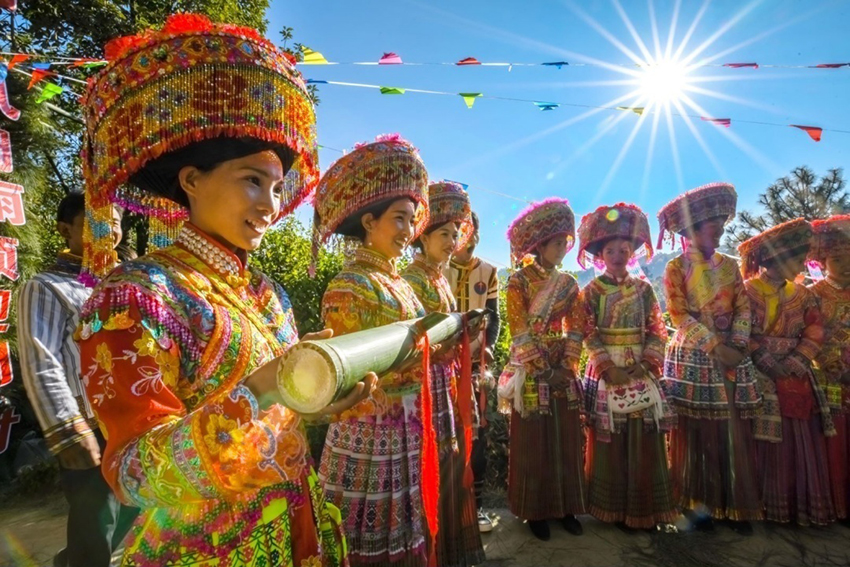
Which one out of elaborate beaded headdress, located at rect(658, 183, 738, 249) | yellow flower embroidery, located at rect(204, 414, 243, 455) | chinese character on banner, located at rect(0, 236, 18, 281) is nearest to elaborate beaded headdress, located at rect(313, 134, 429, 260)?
yellow flower embroidery, located at rect(204, 414, 243, 455)

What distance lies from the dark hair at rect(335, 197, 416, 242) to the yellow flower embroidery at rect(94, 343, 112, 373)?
6.34ft

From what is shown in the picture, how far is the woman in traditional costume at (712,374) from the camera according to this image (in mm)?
4137

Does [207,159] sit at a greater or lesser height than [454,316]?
greater

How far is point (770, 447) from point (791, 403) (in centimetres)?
44

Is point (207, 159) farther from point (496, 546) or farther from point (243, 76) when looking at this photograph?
point (496, 546)

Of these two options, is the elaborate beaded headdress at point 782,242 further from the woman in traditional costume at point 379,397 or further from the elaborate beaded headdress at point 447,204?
the woman in traditional costume at point 379,397

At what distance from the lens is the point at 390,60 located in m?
5.04

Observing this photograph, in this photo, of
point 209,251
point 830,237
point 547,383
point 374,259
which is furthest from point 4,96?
point 830,237

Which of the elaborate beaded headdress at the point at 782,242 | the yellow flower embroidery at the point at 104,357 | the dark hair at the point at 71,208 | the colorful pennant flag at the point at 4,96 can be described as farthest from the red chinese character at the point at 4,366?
the elaborate beaded headdress at the point at 782,242

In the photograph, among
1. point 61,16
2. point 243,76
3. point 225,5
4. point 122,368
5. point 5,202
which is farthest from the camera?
point 225,5

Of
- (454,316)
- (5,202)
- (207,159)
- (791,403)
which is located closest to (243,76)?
(207,159)

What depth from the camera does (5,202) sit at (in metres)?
4.61

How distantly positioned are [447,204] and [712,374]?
2.72m

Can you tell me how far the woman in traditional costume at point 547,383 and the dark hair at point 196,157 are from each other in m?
2.94
